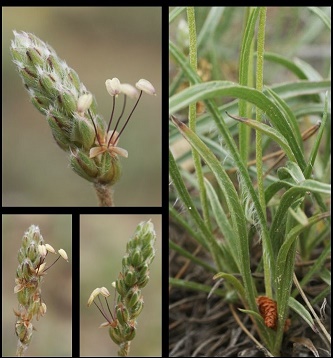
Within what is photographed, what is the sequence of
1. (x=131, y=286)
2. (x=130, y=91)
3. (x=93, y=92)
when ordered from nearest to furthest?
(x=130, y=91)
(x=131, y=286)
(x=93, y=92)

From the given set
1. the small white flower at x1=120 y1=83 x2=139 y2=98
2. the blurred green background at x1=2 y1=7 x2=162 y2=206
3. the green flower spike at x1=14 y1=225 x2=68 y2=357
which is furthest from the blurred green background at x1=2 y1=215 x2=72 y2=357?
the blurred green background at x1=2 y1=7 x2=162 y2=206

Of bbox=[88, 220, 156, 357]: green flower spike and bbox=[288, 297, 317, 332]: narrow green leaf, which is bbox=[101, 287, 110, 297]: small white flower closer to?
bbox=[88, 220, 156, 357]: green flower spike

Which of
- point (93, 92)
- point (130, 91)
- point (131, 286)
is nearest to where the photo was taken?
point (130, 91)

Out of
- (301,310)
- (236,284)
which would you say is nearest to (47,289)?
(236,284)

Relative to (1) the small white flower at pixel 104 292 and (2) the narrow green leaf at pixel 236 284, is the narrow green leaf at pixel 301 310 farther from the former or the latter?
(1) the small white flower at pixel 104 292

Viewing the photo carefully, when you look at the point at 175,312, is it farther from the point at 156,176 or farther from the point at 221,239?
the point at 156,176

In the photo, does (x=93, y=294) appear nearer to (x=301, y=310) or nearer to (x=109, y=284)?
(x=109, y=284)

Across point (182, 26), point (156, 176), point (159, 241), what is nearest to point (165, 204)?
point (159, 241)
